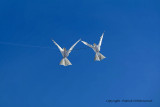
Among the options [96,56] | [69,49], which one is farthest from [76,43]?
[96,56]

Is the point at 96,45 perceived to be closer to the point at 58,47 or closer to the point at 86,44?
the point at 86,44

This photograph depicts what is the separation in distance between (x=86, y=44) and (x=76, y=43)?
1.16 meters

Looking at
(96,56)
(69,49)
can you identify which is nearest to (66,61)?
(69,49)

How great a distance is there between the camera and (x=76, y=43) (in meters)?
23.8

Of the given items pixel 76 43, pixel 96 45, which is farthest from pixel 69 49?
pixel 96 45

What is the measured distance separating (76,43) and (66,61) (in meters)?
2.25

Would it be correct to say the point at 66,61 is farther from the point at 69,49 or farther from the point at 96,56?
the point at 96,56

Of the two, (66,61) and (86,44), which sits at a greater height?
(86,44)

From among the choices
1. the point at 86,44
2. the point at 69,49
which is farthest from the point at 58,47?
the point at 86,44

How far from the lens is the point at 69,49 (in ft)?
77.4

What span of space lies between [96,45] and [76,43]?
2.06 m

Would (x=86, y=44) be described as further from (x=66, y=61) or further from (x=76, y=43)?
(x=66, y=61)

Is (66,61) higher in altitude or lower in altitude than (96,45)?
lower

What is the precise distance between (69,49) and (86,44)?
1.79 m
